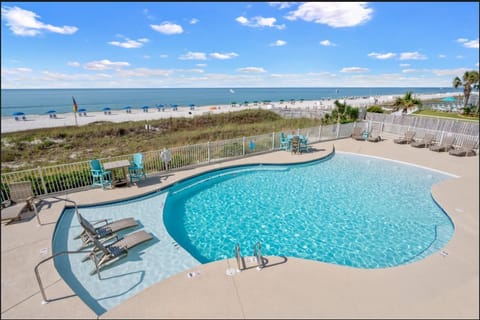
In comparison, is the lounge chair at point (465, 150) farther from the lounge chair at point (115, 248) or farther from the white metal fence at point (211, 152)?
the lounge chair at point (115, 248)

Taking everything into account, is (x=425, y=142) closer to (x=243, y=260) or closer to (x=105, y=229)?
(x=243, y=260)

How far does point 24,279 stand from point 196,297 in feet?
9.93

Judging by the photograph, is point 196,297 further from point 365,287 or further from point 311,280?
point 365,287

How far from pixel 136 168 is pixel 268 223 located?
16.3 feet

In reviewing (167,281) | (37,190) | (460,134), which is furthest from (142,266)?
(460,134)

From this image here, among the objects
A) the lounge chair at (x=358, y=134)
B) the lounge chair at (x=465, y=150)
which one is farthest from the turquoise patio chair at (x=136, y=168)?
the lounge chair at (x=465, y=150)

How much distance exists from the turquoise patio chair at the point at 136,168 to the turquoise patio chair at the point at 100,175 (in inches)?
26.2

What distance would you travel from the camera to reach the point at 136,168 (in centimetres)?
800

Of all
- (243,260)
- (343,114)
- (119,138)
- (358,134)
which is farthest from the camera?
(119,138)

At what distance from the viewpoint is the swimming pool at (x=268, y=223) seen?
14.8 feet

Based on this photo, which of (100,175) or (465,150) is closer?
(100,175)

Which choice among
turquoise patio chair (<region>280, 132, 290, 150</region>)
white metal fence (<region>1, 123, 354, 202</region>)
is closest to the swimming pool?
white metal fence (<region>1, 123, 354, 202</region>)

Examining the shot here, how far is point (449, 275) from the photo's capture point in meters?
3.76

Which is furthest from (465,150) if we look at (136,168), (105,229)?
(105,229)
